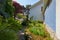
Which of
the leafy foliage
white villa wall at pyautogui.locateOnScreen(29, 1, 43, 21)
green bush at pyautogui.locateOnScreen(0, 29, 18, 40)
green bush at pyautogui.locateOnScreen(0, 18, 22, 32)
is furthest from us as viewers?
white villa wall at pyautogui.locateOnScreen(29, 1, 43, 21)

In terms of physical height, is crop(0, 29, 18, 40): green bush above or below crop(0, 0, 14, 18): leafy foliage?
below

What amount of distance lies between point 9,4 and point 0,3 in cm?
82

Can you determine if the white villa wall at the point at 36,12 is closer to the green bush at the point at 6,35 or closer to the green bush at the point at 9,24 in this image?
the green bush at the point at 9,24

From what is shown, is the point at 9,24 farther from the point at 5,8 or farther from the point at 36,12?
the point at 36,12

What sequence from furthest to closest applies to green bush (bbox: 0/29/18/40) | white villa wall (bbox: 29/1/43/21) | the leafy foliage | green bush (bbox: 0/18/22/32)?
white villa wall (bbox: 29/1/43/21)
the leafy foliage
green bush (bbox: 0/18/22/32)
green bush (bbox: 0/29/18/40)

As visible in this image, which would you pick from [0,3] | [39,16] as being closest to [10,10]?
[0,3]

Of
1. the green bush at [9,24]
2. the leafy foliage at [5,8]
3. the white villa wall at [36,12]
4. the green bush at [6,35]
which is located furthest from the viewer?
the white villa wall at [36,12]

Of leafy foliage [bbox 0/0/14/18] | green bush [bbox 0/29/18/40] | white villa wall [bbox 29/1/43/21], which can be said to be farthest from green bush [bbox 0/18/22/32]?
white villa wall [bbox 29/1/43/21]

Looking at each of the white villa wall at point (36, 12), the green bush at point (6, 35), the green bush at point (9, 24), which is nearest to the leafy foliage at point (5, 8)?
the green bush at point (9, 24)

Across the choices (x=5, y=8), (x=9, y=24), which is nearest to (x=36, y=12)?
(x=5, y=8)

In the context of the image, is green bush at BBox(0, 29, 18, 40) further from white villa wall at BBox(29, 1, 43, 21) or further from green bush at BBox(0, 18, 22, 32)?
white villa wall at BBox(29, 1, 43, 21)

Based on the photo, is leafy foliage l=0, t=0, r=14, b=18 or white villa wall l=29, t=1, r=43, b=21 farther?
white villa wall l=29, t=1, r=43, b=21

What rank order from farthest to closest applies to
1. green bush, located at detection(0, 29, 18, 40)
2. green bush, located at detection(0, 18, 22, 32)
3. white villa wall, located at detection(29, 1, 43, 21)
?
white villa wall, located at detection(29, 1, 43, 21)
green bush, located at detection(0, 18, 22, 32)
green bush, located at detection(0, 29, 18, 40)

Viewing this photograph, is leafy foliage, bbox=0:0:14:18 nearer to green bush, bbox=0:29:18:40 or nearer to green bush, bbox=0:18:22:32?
green bush, bbox=0:18:22:32
